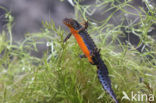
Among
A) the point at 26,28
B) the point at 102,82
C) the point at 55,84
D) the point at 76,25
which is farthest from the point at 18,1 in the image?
Answer: the point at 102,82

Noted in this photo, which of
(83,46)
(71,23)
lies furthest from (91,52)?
(71,23)

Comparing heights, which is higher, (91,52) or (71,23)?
(71,23)

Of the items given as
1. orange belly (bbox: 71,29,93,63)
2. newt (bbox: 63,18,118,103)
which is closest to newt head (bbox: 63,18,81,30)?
newt (bbox: 63,18,118,103)

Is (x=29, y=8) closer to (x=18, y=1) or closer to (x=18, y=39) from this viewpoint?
(x=18, y=1)

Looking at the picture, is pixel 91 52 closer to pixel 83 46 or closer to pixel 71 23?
pixel 83 46

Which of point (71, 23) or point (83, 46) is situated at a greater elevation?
point (71, 23)

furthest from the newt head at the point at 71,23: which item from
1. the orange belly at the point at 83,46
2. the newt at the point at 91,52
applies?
the orange belly at the point at 83,46

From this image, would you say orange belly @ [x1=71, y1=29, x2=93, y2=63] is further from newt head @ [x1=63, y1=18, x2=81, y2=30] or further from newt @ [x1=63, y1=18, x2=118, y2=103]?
newt head @ [x1=63, y1=18, x2=81, y2=30]

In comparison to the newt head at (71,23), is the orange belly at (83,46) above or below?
below

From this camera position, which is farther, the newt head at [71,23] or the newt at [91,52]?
the newt head at [71,23]

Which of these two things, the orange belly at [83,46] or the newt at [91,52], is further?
the orange belly at [83,46]

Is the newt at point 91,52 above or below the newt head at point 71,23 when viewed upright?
A: below

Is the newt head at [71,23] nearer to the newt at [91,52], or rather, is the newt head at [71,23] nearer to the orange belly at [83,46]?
the newt at [91,52]
